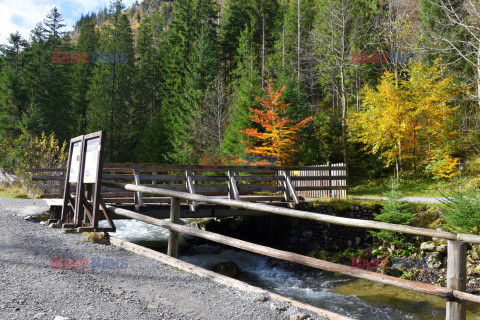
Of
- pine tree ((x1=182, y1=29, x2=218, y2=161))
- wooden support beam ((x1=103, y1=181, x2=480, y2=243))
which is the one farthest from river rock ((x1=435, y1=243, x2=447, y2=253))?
pine tree ((x1=182, y1=29, x2=218, y2=161))

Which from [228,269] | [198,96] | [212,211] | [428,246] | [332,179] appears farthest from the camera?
[198,96]

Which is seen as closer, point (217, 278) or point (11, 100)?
point (217, 278)

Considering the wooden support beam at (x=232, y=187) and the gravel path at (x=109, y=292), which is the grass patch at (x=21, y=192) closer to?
the wooden support beam at (x=232, y=187)

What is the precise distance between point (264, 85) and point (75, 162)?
26305 mm

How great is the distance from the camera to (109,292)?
3549 millimetres

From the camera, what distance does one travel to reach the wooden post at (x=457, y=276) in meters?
2.97

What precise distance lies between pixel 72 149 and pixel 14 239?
2.27 metres

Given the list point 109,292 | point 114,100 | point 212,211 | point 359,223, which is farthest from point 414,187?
point 114,100

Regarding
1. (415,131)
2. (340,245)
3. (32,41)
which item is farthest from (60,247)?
(32,41)

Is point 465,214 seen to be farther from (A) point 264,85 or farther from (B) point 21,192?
(A) point 264,85

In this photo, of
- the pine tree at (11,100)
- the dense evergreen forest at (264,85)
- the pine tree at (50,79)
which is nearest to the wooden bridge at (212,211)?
the dense evergreen forest at (264,85)

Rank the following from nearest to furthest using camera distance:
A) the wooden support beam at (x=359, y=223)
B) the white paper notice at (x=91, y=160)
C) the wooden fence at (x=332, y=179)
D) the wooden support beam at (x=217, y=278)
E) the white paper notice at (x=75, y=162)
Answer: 1. the wooden support beam at (x=359, y=223)
2. the wooden support beam at (x=217, y=278)
3. the white paper notice at (x=91, y=160)
4. the white paper notice at (x=75, y=162)
5. the wooden fence at (x=332, y=179)

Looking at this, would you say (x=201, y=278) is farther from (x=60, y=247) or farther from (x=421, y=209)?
(x=421, y=209)

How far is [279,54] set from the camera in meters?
32.9
